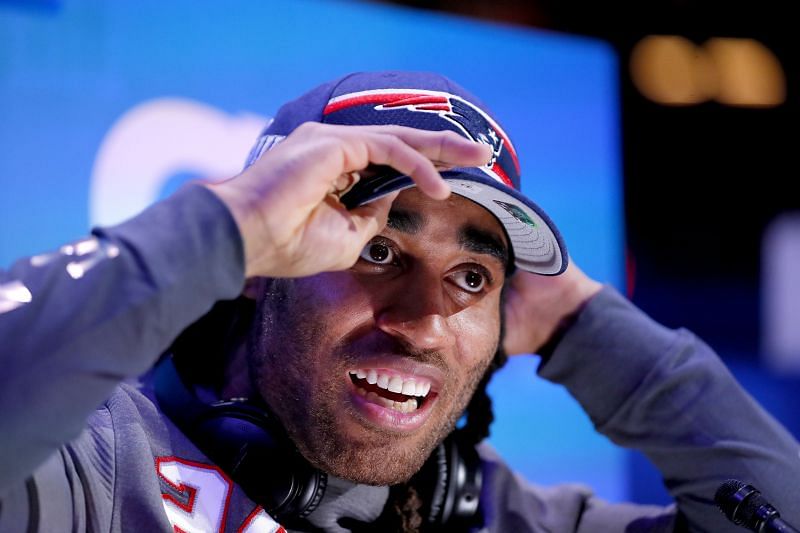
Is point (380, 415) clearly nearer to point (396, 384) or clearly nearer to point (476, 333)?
point (396, 384)

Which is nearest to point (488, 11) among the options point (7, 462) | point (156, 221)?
point (156, 221)

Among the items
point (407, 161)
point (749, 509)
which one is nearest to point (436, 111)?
point (407, 161)

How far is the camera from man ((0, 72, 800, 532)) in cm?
81

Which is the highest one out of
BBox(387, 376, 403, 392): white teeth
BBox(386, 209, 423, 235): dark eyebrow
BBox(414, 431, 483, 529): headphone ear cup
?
BBox(386, 209, 423, 235): dark eyebrow

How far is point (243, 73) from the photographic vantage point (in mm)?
1875

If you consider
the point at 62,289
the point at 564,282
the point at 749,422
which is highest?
the point at 62,289

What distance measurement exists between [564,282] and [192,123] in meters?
0.84

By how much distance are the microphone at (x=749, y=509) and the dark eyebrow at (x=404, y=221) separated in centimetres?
55

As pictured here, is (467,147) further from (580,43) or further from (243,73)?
(580,43)

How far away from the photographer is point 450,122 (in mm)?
1184

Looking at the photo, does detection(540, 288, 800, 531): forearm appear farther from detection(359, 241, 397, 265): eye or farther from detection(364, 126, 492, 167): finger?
detection(364, 126, 492, 167): finger

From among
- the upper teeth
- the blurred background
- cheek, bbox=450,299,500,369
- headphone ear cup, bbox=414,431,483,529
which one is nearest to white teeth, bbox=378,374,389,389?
the upper teeth

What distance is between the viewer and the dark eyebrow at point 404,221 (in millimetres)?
1246

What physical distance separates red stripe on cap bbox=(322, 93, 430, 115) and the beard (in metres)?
0.28
